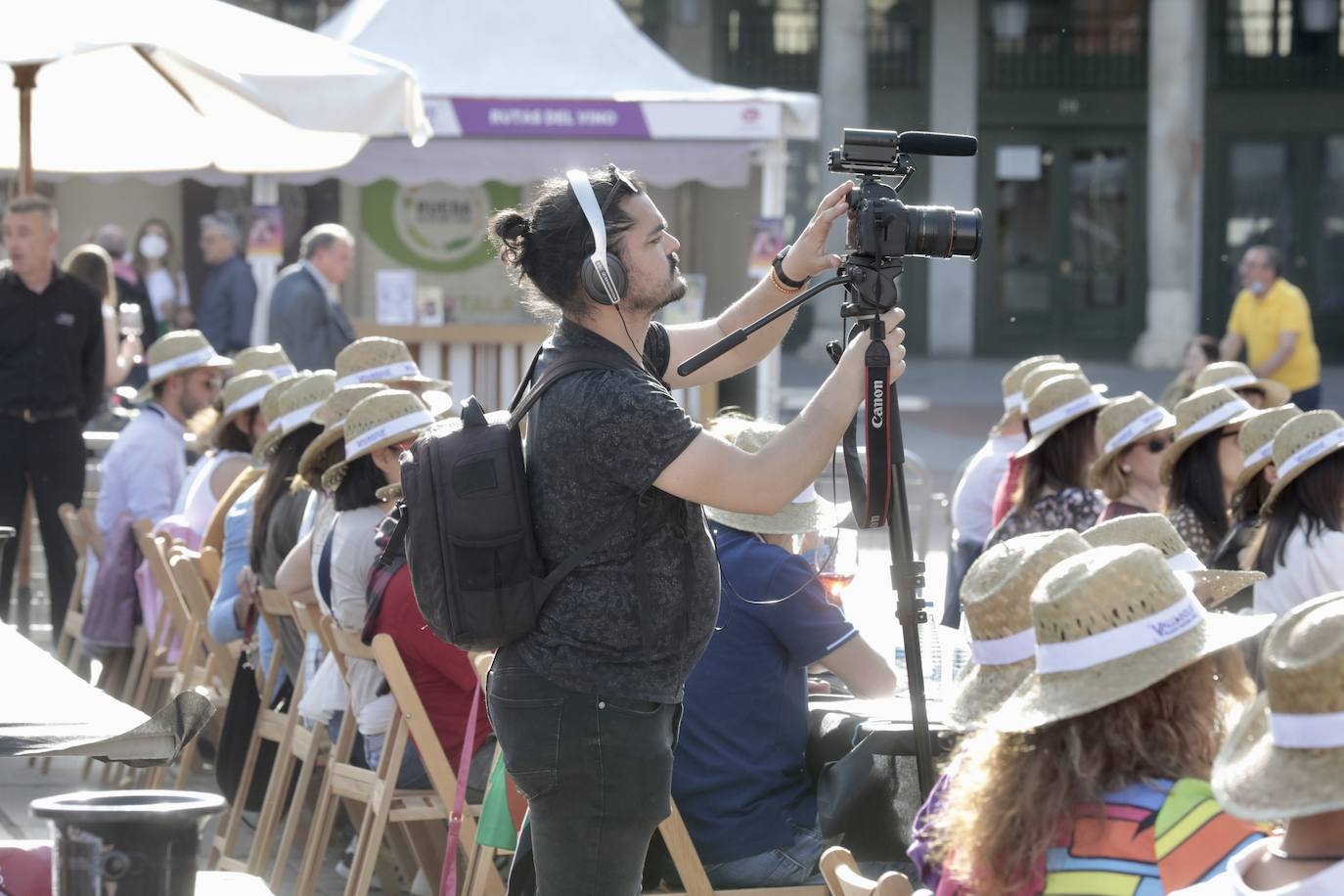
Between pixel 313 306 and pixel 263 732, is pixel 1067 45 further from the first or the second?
pixel 263 732

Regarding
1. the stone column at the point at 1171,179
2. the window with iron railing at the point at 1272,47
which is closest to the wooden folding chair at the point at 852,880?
the stone column at the point at 1171,179

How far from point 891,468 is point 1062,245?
74.3 ft

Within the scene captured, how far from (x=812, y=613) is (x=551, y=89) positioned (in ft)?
25.8

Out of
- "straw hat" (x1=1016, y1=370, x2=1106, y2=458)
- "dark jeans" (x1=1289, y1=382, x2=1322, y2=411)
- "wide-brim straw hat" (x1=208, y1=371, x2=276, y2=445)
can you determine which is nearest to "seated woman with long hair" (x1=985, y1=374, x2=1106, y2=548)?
"straw hat" (x1=1016, y1=370, x2=1106, y2=458)

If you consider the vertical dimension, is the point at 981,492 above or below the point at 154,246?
below

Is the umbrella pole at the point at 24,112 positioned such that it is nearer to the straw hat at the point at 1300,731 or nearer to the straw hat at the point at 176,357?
the straw hat at the point at 176,357

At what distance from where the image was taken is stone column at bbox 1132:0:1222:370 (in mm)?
22391

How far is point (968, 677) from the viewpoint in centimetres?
272

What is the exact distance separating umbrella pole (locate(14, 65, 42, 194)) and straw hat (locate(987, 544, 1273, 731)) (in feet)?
20.7

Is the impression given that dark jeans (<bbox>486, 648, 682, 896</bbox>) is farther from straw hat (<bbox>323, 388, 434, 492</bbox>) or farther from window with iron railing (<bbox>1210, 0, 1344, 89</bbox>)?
window with iron railing (<bbox>1210, 0, 1344, 89</bbox>)

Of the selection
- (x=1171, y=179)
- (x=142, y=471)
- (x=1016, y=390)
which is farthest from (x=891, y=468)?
(x=1171, y=179)

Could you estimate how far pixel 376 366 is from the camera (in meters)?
6.12

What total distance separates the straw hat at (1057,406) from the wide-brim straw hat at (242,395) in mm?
2651

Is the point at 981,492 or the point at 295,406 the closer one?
the point at 295,406
